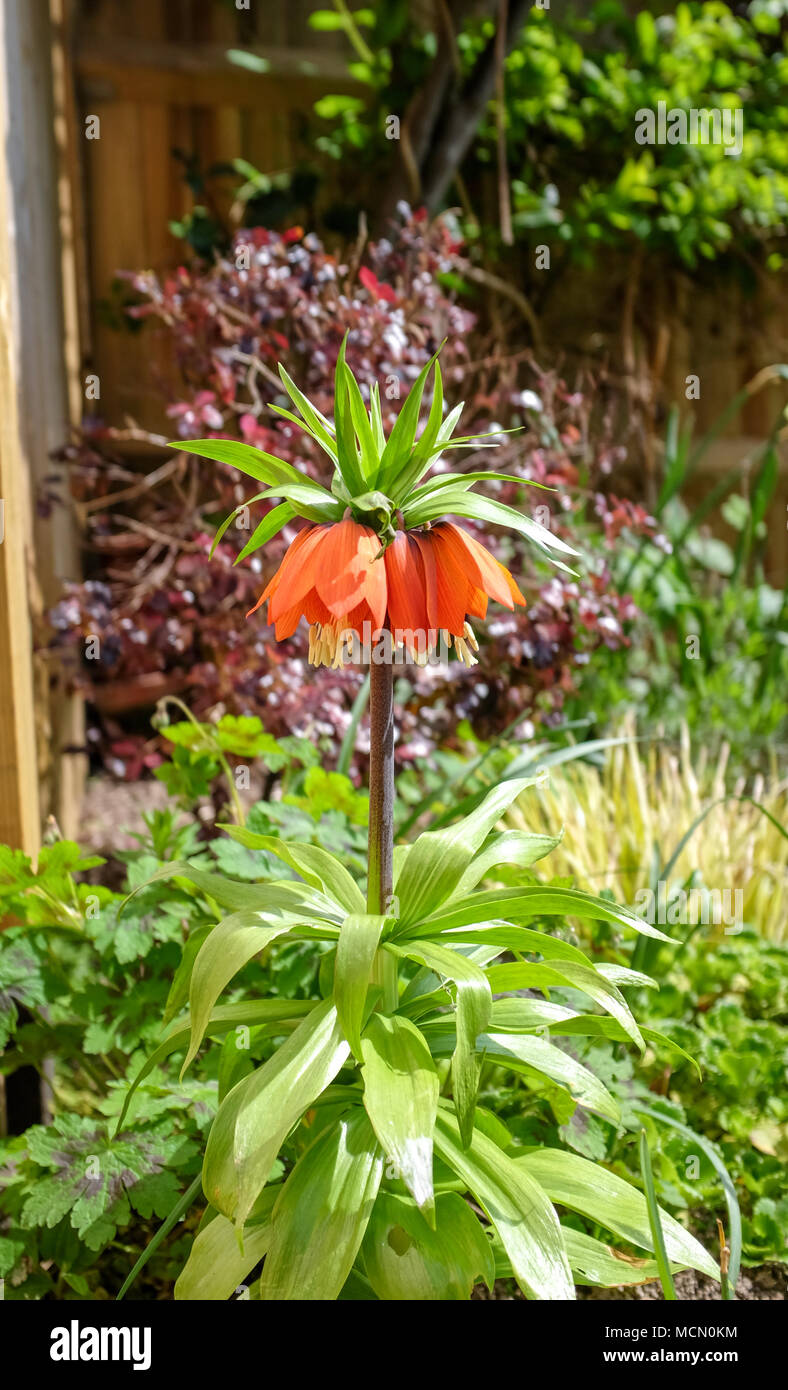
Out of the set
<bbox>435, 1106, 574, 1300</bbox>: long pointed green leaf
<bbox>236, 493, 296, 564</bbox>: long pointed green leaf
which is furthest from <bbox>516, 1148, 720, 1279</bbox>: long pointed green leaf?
<bbox>236, 493, 296, 564</bbox>: long pointed green leaf

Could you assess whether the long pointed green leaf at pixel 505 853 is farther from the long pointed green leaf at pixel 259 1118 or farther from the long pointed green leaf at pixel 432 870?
the long pointed green leaf at pixel 259 1118

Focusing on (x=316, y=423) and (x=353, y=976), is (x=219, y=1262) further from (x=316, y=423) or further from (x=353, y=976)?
(x=316, y=423)

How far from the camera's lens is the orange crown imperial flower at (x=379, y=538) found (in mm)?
981

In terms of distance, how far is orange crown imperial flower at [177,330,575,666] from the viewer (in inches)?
38.6

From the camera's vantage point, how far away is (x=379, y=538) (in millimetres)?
1017

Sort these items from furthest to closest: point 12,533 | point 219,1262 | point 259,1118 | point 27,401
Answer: point 27,401, point 12,533, point 219,1262, point 259,1118

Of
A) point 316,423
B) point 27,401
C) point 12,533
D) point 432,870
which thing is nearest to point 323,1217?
point 432,870

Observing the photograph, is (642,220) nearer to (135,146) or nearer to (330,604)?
(135,146)

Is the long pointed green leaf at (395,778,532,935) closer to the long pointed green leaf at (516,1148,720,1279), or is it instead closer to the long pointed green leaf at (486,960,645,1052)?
the long pointed green leaf at (486,960,645,1052)

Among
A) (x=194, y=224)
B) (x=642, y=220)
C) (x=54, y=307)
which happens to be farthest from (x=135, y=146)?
(x=642, y=220)

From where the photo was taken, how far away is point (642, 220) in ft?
12.4

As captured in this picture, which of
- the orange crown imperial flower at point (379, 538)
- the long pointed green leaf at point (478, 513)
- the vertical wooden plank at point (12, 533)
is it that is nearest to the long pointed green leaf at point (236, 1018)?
the orange crown imperial flower at point (379, 538)

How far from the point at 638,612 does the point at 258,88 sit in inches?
85.0

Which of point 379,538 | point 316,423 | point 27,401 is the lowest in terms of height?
point 379,538
